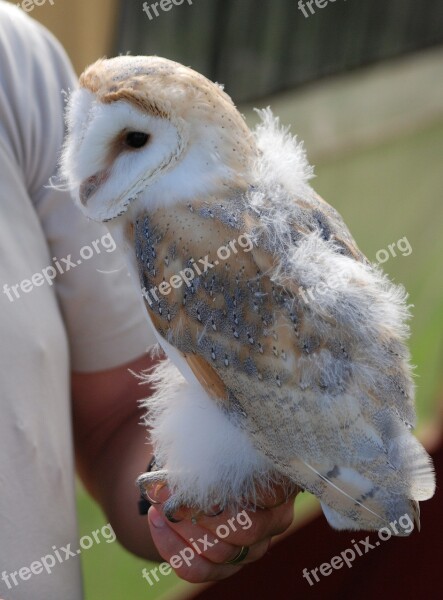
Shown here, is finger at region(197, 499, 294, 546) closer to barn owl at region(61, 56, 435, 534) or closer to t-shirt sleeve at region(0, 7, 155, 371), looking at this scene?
barn owl at region(61, 56, 435, 534)

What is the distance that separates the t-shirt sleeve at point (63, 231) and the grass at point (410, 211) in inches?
88.6

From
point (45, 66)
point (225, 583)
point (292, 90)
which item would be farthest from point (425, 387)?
point (45, 66)

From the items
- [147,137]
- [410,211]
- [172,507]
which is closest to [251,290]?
[147,137]

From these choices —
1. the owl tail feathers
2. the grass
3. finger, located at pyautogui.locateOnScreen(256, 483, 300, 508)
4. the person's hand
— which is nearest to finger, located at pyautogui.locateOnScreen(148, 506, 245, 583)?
the person's hand

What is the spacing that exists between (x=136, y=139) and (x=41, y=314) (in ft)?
0.97

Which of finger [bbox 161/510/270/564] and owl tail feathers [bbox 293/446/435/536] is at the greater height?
owl tail feathers [bbox 293/446/435/536]

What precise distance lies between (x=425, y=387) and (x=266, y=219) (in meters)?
2.89

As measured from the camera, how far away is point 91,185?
0.77 m

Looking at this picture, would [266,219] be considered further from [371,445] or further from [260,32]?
[260,32]

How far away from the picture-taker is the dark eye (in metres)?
0.73

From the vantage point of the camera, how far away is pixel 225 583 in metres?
1.57

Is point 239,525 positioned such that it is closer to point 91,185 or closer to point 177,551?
point 177,551

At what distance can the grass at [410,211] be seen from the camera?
3396mm

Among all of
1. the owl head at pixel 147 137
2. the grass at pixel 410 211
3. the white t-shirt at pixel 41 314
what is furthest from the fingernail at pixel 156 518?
the grass at pixel 410 211
